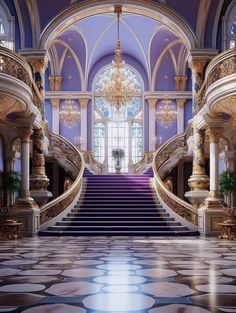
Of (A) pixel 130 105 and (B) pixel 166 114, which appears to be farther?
(A) pixel 130 105

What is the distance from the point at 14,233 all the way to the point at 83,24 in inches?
505

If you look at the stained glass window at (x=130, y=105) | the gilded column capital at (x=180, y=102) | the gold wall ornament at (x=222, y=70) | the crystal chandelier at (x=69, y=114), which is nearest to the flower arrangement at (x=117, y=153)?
the crystal chandelier at (x=69, y=114)

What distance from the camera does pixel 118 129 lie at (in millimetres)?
25859

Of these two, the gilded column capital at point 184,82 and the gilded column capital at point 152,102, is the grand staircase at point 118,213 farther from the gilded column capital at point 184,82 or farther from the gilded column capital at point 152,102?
the gilded column capital at point 184,82

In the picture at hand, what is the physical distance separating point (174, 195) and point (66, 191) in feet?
12.0

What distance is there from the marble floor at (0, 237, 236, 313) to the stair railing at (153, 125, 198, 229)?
6346 millimetres

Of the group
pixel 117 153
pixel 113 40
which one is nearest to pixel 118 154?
pixel 117 153

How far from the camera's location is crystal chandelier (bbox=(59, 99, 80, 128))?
22.8 metres

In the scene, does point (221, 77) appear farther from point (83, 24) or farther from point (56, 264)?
point (83, 24)

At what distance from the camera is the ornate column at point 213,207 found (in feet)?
46.1

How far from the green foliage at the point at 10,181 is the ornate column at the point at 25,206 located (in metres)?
3.22

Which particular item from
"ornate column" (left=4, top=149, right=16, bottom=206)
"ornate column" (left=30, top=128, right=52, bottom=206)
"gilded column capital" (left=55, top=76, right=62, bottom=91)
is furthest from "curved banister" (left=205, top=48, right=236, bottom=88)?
"gilded column capital" (left=55, top=76, right=62, bottom=91)

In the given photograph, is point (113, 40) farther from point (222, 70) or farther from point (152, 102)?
point (222, 70)

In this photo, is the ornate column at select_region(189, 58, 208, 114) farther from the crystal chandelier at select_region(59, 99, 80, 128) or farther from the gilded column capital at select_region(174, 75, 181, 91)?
the gilded column capital at select_region(174, 75, 181, 91)
